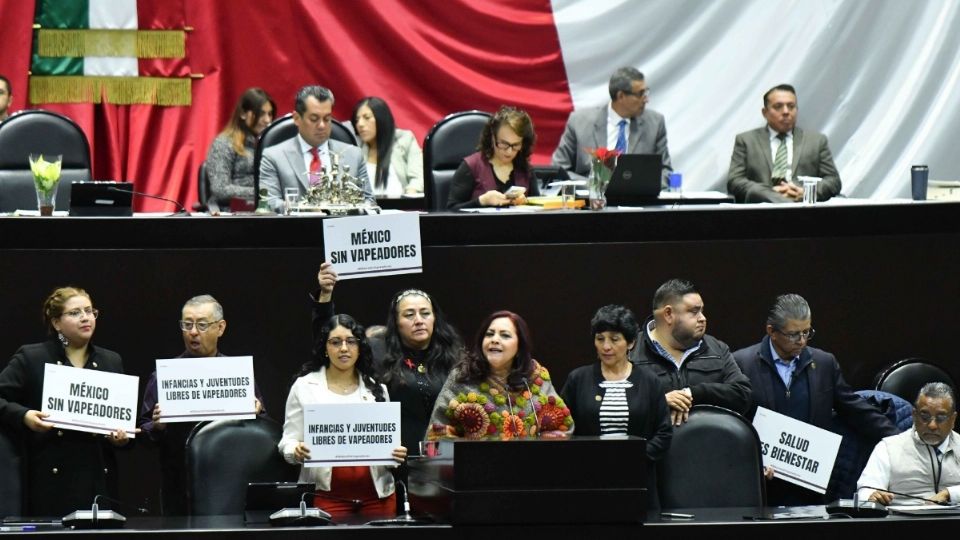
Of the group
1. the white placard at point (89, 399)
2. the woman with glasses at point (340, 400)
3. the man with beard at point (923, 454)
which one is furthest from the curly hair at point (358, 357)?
the man with beard at point (923, 454)

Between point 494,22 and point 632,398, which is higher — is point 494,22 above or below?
above

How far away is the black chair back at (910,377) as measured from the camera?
23.2ft

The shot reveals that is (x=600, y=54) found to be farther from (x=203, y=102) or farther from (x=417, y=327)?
(x=417, y=327)

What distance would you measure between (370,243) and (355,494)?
122 centimetres

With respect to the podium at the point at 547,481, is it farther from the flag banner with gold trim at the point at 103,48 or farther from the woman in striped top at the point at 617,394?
the flag banner with gold trim at the point at 103,48

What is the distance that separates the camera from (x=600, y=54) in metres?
10.9

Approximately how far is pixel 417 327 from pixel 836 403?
1.77 m

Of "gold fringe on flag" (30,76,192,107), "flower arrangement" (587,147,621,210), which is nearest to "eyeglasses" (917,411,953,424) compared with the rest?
"flower arrangement" (587,147,621,210)

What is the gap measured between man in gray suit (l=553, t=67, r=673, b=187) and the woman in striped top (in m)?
3.16

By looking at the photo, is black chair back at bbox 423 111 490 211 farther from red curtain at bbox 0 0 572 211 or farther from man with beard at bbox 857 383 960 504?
man with beard at bbox 857 383 960 504

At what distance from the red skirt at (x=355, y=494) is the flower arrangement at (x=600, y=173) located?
6.13ft

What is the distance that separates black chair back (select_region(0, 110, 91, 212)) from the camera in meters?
8.37

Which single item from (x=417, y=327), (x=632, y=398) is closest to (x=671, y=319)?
(x=632, y=398)

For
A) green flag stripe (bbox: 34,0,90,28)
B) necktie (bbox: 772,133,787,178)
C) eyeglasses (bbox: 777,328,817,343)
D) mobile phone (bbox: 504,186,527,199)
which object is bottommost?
eyeglasses (bbox: 777,328,817,343)
